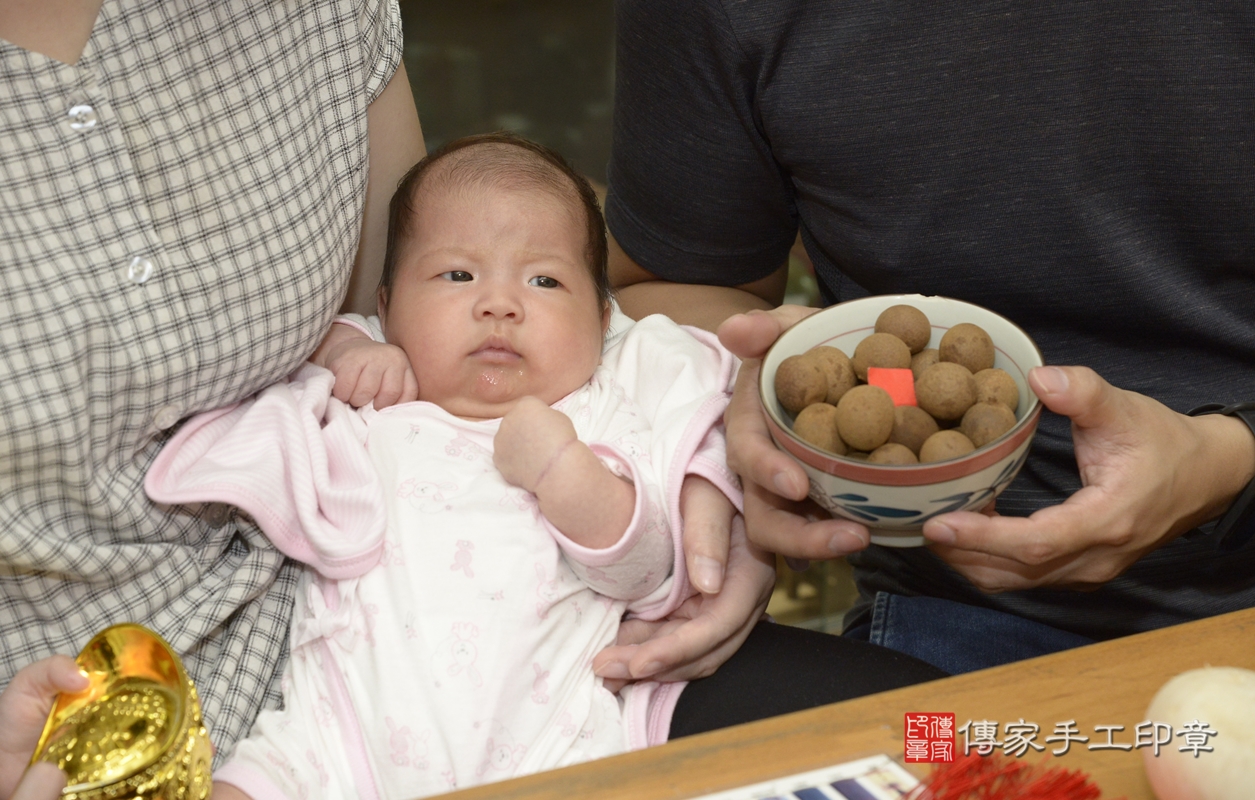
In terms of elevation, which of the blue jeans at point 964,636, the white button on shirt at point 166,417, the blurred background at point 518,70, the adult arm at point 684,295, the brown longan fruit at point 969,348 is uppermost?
the brown longan fruit at point 969,348

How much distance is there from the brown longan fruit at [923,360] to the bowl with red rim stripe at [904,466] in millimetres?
23

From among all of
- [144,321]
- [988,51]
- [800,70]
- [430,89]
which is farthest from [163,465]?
[430,89]

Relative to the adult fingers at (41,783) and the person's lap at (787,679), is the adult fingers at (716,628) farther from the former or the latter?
the adult fingers at (41,783)

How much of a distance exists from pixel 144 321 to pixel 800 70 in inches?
29.8

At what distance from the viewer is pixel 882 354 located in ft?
2.85

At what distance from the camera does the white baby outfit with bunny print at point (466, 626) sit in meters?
0.95

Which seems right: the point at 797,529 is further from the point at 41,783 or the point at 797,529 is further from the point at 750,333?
the point at 41,783

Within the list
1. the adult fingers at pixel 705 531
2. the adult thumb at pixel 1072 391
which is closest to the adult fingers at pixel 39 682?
the adult fingers at pixel 705 531

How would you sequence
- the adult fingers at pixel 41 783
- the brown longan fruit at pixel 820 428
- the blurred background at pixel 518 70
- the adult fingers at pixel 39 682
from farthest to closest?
the blurred background at pixel 518 70, the brown longan fruit at pixel 820 428, the adult fingers at pixel 39 682, the adult fingers at pixel 41 783

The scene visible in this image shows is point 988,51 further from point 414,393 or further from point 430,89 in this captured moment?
Answer: point 430,89

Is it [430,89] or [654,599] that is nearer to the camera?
[654,599]

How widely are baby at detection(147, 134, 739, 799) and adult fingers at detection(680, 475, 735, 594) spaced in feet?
0.07

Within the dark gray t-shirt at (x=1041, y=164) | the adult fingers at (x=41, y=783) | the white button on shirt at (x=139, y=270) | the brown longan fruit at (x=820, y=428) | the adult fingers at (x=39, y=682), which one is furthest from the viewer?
the dark gray t-shirt at (x=1041, y=164)

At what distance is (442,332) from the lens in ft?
3.87
